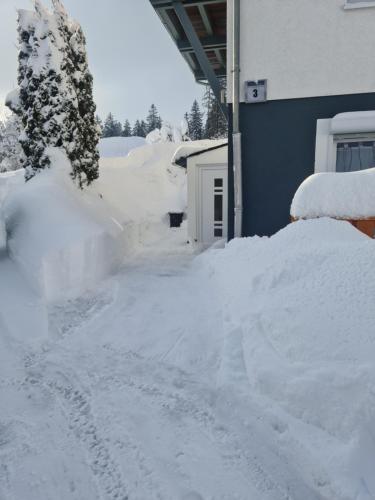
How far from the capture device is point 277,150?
6.20 m

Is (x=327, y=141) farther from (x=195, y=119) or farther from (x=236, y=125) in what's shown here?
(x=195, y=119)

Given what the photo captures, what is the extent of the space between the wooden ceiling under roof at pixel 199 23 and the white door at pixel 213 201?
7.30 ft

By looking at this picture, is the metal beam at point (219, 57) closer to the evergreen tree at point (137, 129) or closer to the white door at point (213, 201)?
the white door at point (213, 201)

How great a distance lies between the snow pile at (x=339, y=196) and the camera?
151 inches

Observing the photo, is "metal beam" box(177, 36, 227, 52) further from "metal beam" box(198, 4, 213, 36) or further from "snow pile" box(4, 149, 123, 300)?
"snow pile" box(4, 149, 123, 300)

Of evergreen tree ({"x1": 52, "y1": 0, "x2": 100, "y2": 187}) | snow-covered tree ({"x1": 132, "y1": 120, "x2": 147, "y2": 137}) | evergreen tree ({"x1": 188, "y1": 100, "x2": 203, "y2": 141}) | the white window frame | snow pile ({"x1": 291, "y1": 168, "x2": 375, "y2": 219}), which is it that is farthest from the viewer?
snow-covered tree ({"x1": 132, "y1": 120, "x2": 147, "y2": 137})

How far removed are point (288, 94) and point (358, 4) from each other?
5.22 feet

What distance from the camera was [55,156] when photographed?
6691 millimetres

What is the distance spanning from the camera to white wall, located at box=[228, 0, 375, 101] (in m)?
5.60

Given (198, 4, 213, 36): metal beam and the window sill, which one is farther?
(198, 4, 213, 36): metal beam

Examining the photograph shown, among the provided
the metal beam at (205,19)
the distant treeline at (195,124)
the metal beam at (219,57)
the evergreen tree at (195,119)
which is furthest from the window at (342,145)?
the evergreen tree at (195,119)

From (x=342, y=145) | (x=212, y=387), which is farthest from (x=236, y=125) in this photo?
(x=212, y=387)

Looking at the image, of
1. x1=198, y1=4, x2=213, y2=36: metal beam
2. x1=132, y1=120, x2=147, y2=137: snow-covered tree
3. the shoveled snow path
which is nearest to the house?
x1=198, y1=4, x2=213, y2=36: metal beam

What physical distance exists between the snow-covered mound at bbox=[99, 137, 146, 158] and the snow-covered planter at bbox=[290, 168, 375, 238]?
35.7 m
